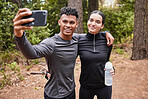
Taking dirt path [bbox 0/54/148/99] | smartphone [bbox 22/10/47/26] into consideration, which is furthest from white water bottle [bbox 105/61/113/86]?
dirt path [bbox 0/54/148/99]

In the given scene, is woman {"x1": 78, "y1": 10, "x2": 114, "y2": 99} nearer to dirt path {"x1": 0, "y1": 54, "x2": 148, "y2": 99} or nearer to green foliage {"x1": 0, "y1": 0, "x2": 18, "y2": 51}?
dirt path {"x1": 0, "y1": 54, "x2": 148, "y2": 99}

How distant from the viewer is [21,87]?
191 inches

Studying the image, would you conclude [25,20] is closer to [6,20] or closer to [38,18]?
[38,18]

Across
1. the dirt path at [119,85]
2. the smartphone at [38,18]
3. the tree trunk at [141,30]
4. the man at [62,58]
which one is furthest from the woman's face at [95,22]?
the tree trunk at [141,30]

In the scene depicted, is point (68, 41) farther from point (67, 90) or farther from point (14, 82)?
point (14, 82)

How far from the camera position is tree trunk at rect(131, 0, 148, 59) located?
6477 mm

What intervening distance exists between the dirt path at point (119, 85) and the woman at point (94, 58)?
2.17m

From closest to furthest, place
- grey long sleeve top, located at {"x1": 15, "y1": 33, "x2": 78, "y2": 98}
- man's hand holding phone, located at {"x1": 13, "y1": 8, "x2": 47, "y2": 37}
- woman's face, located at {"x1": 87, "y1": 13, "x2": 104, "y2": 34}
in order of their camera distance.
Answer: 1. man's hand holding phone, located at {"x1": 13, "y1": 8, "x2": 47, "y2": 37}
2. grey long sleeve top, located at {"x1": 15, "y1": 33, "x2": 78, "y2": 98}
3. woman's face, located at {"x1": 87, "y1": 13, "x2": 104, "y2": 34}

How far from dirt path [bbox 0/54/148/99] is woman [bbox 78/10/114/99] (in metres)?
2.17

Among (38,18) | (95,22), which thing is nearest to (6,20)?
(95,22)

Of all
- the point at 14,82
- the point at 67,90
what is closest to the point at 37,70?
the point at 14,82

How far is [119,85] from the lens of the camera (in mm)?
4879

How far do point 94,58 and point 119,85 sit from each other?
10.4 feet

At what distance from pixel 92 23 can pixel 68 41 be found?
1.97ft
